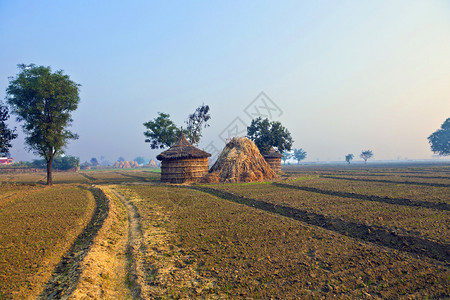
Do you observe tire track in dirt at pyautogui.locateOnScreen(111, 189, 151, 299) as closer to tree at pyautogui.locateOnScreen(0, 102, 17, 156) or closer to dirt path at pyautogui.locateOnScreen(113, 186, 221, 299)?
dirt path at pyautogui.locateOnScreen(113, 186, 221, 299)

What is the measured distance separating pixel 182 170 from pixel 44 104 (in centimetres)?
1533

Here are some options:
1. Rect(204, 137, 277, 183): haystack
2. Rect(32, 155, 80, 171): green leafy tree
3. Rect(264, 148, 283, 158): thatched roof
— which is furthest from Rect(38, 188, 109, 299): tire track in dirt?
Rect(32, 155, 80, 171): green leafy tree

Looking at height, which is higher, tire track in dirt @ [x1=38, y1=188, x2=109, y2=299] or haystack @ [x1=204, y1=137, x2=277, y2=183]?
haystack @ [x1=204, y1=137, x2=277, y2=183]

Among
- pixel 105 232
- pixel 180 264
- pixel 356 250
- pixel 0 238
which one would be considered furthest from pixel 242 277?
pixel 0 238

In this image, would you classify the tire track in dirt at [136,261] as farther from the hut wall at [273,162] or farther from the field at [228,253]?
the hut wall at [273,162]

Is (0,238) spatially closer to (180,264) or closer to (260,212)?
(180,264)

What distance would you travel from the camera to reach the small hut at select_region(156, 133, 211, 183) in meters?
26.9

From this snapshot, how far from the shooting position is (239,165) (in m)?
26.9

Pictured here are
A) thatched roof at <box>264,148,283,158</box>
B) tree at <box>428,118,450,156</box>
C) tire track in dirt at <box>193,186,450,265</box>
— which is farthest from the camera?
tree at <box>428,118,450,156</box>

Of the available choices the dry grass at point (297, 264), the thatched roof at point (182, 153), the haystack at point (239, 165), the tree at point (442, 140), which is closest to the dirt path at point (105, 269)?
the dry grass at point (297, 264)

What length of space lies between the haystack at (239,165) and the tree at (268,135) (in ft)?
Answer: 42.7

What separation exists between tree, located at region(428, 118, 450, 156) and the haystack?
256ft

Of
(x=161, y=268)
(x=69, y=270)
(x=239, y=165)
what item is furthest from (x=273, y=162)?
(x=69, y=270)

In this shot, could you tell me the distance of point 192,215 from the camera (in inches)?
415
